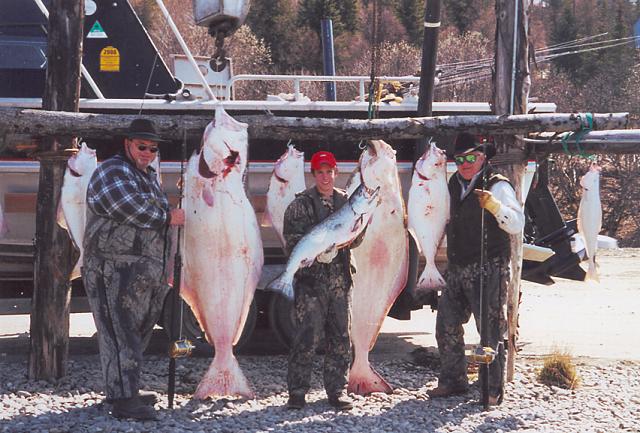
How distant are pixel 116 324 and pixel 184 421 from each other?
817 millimetres

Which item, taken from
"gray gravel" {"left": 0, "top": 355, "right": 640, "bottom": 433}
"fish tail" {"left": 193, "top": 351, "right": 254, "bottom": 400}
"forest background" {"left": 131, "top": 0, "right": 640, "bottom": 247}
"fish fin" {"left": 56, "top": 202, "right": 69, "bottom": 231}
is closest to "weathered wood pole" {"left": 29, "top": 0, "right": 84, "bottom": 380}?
"gray gravel" {"left": 0, "top": 355, "right": 640, "bottom": 433}

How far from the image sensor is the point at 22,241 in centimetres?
946

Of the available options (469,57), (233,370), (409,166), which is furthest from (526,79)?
(469,57)

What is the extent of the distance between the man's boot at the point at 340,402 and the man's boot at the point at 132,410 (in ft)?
4.28

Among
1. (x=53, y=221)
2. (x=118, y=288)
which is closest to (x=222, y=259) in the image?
(x=118, y=288)

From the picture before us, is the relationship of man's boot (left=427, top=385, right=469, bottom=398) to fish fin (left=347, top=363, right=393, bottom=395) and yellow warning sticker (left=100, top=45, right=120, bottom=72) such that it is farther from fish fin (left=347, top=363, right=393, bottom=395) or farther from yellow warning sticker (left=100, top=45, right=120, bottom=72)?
yellow warning sticker (left=100, top=45, right=120, bottom=72)

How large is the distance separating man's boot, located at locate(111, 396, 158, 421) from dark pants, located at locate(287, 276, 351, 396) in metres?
1.07

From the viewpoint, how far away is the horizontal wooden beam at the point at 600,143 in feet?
26.5

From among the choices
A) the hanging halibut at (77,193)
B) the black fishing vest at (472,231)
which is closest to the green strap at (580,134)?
the black fishing vest at (472,231)

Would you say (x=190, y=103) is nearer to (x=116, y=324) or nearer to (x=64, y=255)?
(x=64, y=255)

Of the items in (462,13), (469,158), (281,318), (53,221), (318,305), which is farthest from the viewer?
(462,13)

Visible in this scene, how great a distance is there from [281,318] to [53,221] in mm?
2494

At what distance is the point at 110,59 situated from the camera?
1043cm

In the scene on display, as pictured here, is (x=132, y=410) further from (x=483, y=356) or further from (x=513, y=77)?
(x=513, y=77)
